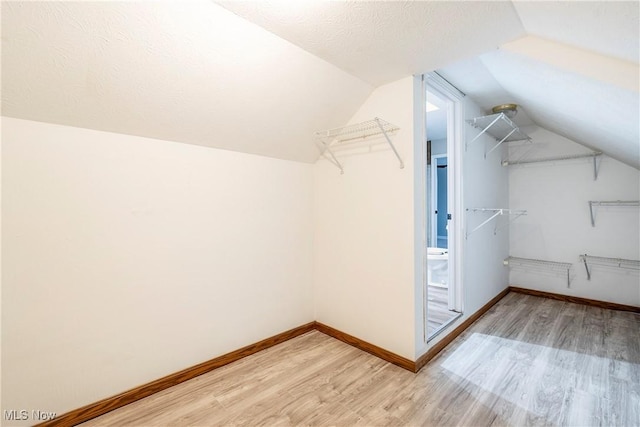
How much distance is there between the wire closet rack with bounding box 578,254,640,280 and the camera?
3018 mm

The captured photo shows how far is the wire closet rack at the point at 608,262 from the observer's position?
9.90 ft

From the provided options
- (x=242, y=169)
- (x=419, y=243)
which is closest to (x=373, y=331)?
(x=419, y=243)

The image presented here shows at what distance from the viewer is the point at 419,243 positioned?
202 centimetres

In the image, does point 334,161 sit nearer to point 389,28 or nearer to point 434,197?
point 389,28

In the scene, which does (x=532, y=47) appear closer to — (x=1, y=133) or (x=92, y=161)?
(x=92, y=161)

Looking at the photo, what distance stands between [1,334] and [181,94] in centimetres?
145

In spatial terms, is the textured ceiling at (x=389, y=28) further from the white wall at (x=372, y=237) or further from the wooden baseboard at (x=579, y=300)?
the wooden baseboard at (x=579, y=300)

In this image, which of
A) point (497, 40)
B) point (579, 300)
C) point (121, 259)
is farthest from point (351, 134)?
point (579, 300)

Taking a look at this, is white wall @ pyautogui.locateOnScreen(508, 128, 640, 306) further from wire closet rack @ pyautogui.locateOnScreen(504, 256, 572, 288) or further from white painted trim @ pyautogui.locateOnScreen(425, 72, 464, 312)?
white painted trim @ pyautogui.locateOnScreen(425, 72, 464, 312)

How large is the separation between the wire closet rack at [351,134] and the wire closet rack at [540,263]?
2.74 metres

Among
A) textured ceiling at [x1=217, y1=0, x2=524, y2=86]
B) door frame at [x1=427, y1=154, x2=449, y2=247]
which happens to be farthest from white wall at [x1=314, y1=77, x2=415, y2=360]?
door frame at [x1=427, y1=154, x2=449, y2=247]

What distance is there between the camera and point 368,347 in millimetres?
2230

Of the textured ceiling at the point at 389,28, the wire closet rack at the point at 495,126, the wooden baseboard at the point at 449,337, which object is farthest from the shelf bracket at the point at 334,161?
the wooden baseboard at the point at 449,337

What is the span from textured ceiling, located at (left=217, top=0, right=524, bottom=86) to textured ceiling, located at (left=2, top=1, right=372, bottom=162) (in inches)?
5.2
